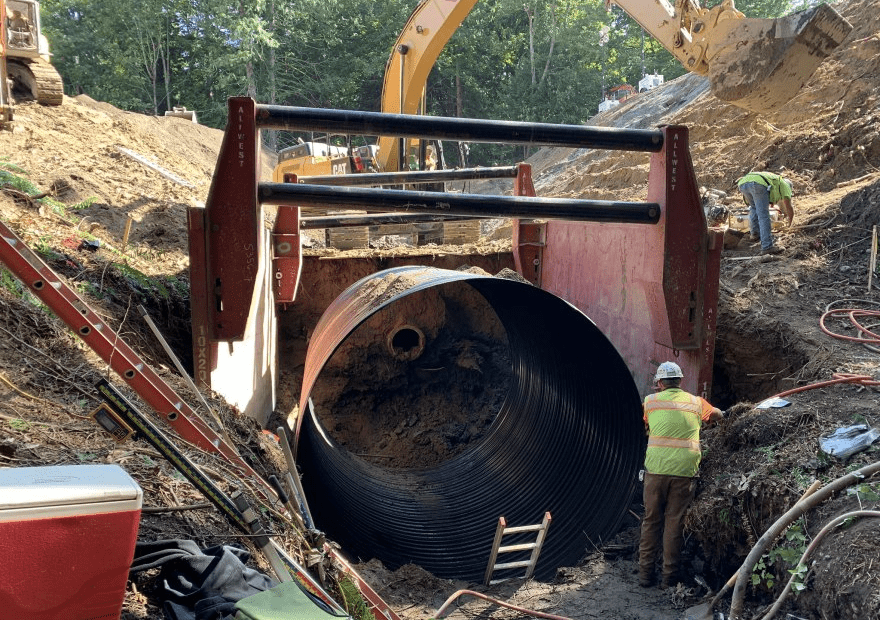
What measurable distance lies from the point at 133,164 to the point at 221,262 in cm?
632

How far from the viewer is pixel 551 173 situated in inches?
877

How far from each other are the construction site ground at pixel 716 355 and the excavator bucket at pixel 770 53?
1424mm

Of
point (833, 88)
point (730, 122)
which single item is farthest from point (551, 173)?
point (833, 88)

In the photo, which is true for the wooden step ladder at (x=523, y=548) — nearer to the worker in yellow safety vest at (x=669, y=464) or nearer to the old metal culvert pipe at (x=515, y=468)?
the old metal culvert pipe at (x=515, y=468)

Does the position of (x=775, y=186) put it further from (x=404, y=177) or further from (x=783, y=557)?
(x=783, y=557)

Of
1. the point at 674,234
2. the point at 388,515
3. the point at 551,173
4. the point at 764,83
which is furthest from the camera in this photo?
the point at 551,173

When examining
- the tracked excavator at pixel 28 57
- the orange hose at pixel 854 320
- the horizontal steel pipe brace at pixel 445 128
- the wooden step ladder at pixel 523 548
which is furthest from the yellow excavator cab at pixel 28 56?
the orange hose at pixel 854 320

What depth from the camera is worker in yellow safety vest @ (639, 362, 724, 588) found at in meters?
5.14

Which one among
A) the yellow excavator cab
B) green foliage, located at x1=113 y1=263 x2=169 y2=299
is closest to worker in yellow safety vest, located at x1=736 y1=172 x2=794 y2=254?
green foliage, located at x1=113 y1=263 x2=169 y2=299

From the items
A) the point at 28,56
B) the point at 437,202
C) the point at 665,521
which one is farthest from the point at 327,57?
the point at 665,521

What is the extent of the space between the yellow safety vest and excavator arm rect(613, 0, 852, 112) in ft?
16.1

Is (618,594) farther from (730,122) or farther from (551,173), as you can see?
(551,173)

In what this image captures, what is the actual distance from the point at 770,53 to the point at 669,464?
5.39 metres

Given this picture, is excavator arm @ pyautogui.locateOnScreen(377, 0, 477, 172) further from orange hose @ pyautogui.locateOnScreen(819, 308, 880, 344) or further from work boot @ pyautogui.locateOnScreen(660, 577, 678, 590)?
work boot @ pyautogui.locateOnScreen(660, 577, 678, 590)
